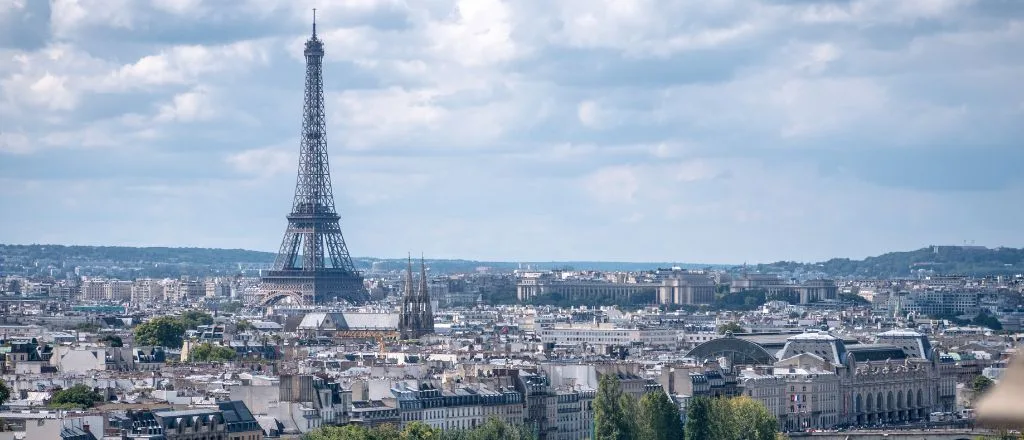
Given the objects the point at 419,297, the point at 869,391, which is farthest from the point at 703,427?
the point at 419,297

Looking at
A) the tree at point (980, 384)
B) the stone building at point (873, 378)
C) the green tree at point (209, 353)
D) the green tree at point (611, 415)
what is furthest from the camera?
the tree at point (980, 384)

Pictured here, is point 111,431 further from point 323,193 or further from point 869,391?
point 323,193

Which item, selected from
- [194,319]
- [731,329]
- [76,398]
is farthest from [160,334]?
[76,398]

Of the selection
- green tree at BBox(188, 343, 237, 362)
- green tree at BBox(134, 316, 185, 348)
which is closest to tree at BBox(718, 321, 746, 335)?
green tree at BBox(134, 316, 185, 348)

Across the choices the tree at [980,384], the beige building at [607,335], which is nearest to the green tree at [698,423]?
the tree at [980,384]

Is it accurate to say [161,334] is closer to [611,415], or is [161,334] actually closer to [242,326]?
[242,326]

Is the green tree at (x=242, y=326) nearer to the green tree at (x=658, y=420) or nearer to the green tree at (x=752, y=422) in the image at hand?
the green tree at (x=752, y=422)

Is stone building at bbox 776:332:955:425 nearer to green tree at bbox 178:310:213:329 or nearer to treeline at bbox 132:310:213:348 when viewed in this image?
treeline at bbox 132:310:213:348
